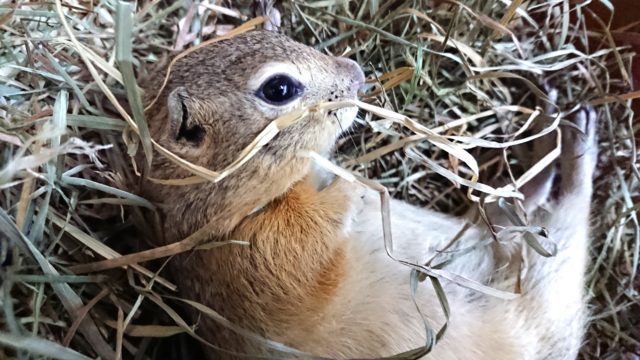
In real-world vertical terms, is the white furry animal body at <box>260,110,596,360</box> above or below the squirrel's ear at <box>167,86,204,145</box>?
below

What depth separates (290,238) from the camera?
2.04 m

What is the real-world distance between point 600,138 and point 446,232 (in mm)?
817

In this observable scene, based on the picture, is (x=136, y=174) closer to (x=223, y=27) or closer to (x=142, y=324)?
(x=142, y=324)

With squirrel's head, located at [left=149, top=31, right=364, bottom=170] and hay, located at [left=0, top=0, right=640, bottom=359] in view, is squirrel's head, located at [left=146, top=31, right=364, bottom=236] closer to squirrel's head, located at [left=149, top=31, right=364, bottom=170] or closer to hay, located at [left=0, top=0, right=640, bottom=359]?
squirrel's head, located at [left=149, top=31, right=364, bottom=170]

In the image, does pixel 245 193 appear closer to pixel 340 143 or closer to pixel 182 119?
pixel 182 119

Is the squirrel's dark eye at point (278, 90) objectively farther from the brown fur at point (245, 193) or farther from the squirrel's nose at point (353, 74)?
the squirrel's nose at point (353, 74)

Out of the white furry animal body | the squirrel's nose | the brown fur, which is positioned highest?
the squirrel's nose

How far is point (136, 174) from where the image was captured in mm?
2119

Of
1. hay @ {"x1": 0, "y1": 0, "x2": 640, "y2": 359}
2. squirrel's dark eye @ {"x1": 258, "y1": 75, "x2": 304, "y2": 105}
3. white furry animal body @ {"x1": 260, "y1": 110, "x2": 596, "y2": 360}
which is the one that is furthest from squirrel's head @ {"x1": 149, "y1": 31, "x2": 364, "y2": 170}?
white furry animal body @ {"x1": 260, "y1": 110, "x2": 596, "y2": 360}

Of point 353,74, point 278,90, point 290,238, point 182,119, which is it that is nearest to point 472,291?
point 290,238

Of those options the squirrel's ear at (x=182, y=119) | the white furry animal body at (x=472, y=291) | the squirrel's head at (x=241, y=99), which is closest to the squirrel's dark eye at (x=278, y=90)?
the squirrel's head at (x=241, y=99)

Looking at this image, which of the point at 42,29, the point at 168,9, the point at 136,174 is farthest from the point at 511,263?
the point at 42,29

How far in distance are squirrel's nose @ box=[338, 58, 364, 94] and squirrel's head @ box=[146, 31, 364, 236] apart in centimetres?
6

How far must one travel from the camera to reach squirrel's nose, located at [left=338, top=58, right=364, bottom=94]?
208cm
